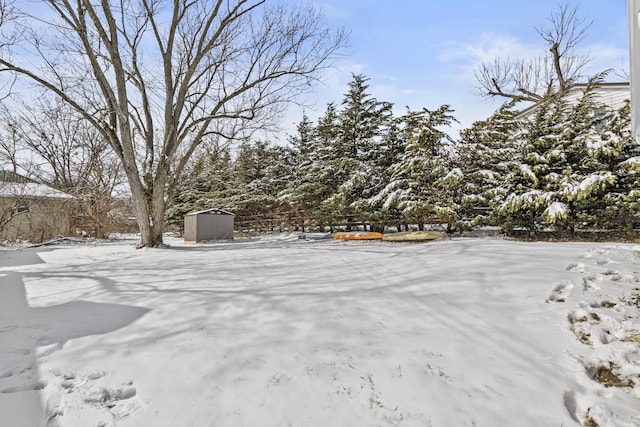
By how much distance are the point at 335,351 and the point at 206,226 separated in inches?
436

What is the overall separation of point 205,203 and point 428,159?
13732mm

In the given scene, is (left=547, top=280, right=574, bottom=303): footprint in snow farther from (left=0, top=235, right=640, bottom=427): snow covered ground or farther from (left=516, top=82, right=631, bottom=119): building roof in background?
(left=516, top=82, right=631, bottom=119): building roof in background

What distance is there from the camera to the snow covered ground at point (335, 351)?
1.77 meters

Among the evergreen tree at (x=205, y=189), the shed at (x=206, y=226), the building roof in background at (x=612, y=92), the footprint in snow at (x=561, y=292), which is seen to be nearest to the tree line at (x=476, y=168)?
the building roof in background at (x=612, y=92)

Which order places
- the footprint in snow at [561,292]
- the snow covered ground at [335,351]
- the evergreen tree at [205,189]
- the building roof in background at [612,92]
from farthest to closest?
the evergreen tree at [205,189]
the building roof in background at [612,92]
the footprint in snow at [561,292]
the snow covered ground at [335,351]

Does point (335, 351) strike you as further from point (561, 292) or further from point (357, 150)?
point (357, 150)

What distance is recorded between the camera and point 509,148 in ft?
31.7

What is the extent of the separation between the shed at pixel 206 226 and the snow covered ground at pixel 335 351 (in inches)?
322

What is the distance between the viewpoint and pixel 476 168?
10.1 m

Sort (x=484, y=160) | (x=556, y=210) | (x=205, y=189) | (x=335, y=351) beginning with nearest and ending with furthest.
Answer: (x=335, y=351) → (x=556, y=210) → (x=484, y=160) → (x=205, y=189)

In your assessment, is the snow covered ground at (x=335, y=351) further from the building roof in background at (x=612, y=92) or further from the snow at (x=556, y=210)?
the building roof in background at (x=612, y=92)

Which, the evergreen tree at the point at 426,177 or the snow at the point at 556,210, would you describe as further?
the evergreen tree at the point at 426,177

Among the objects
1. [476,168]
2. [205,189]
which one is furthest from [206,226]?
[476,168]

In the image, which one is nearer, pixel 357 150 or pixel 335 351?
pixel 335 351
